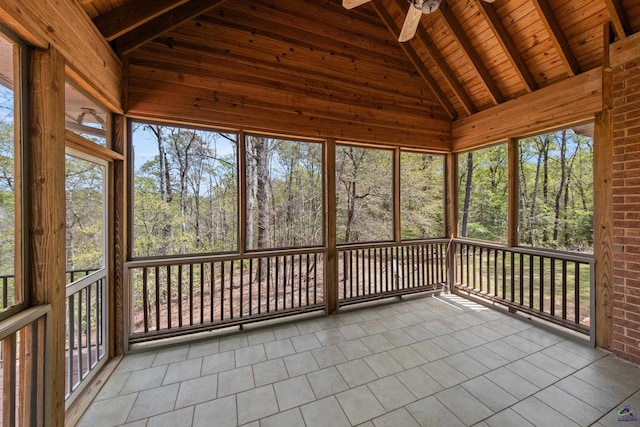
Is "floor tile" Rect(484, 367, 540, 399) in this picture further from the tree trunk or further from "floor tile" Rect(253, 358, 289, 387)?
the tree trunk

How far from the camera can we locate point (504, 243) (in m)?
3.74

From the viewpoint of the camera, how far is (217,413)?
1.85m

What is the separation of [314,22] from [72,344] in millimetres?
4381

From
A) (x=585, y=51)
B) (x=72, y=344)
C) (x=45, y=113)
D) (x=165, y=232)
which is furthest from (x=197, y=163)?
(x=585, y=51)

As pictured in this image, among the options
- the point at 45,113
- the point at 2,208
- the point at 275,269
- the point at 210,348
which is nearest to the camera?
the point at 2,208

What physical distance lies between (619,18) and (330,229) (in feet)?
11.8

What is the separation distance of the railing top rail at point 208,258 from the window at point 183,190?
0.09 meters

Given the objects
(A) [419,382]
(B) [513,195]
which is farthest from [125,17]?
(B) [513,195]

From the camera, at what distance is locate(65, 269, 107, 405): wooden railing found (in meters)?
2.02

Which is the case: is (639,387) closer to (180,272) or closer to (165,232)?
(180,272)

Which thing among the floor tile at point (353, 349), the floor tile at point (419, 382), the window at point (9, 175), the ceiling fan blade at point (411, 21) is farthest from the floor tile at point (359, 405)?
the ceiling fan blade at point (411, 21)

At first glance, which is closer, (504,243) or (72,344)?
(72,344)

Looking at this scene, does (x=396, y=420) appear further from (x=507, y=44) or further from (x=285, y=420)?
(x=507, y=44)

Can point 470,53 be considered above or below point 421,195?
above
